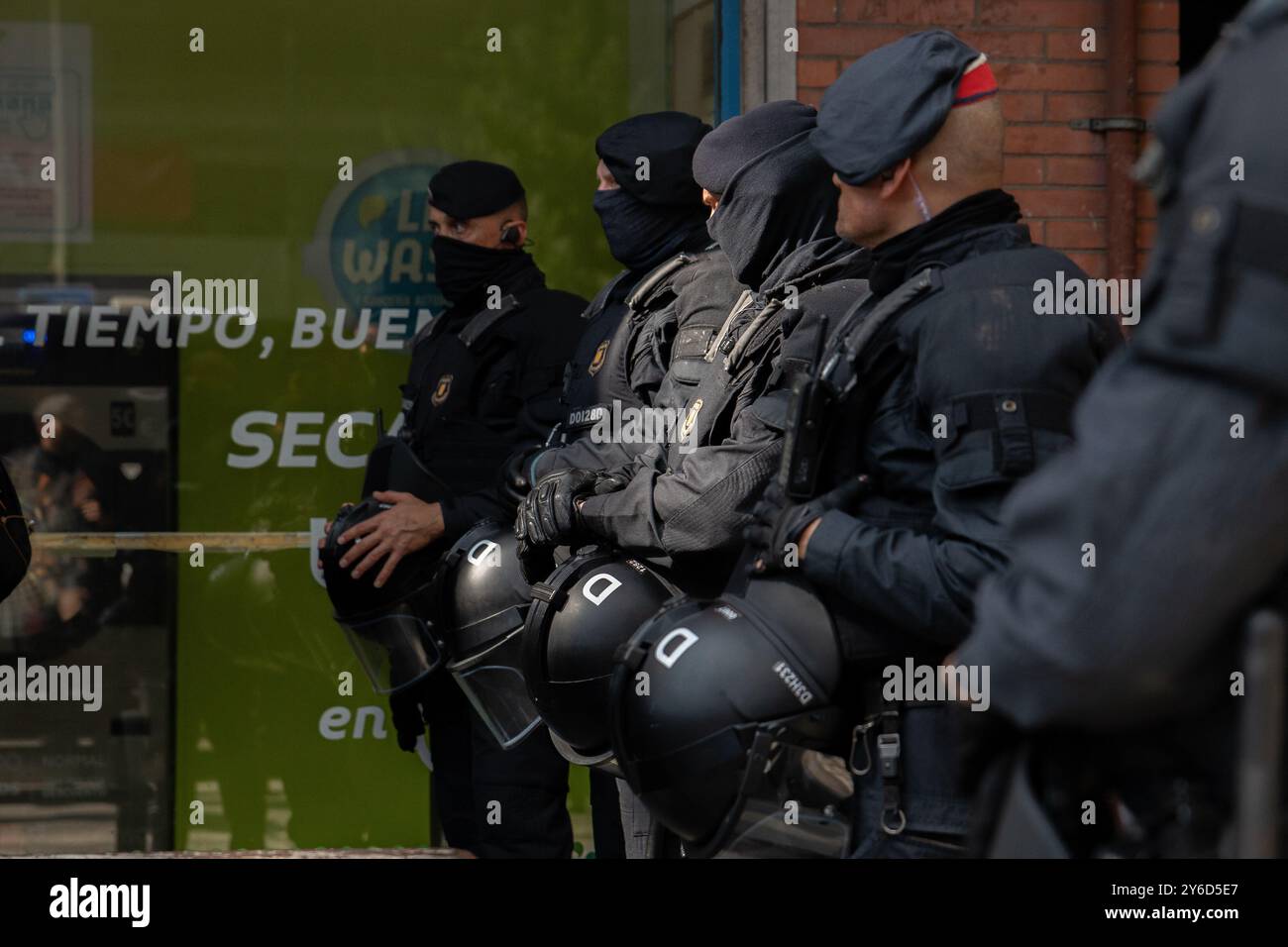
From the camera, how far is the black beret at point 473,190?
506cm

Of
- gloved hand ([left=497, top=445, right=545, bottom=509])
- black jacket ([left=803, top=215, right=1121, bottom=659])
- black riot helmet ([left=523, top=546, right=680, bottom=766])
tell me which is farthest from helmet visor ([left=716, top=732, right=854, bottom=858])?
gloved hand ([left=497, top=445, right=545, bottom=509])

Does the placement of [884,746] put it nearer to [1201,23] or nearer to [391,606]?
[391,606]

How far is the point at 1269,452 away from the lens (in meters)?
1.42

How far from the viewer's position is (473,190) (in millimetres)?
5086

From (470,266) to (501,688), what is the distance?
133 centimetres

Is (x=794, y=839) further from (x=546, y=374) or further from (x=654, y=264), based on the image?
(x=546, y=374)

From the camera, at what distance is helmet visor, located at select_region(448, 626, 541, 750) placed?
14.0ft

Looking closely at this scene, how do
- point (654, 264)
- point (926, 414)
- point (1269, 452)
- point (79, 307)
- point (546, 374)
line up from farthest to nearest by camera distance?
point (79, 307)
point (546, 374)
point (654, 264)
point (926, 414)
point (1269, 452)

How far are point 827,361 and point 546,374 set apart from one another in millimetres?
2179

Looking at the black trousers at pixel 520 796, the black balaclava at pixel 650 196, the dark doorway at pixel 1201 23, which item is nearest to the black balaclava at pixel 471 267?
the black balaclava at pixel 650 196

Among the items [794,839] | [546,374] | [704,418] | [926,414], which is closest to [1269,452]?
[926,414]

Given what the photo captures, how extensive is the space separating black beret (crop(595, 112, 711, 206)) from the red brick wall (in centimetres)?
92

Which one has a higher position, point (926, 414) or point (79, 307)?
point (79, 307)

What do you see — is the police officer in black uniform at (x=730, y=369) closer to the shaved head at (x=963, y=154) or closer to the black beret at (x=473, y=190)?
the shaved head at (x=963, y=154)
